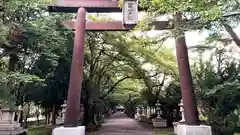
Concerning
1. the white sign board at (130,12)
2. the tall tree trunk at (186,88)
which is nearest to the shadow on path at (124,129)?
the tall tree trunk at (186,88)

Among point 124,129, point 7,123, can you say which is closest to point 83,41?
point 7,123

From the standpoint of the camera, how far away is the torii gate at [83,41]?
28.9 ft

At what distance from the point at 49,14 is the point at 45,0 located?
7.82 feet

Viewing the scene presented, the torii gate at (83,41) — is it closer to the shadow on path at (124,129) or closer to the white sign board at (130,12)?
the white sign board at (130,12)

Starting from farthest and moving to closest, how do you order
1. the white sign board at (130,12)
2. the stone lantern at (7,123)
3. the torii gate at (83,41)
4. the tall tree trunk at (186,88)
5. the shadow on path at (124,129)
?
the shadow on path at (124,129)
the white sign board at (130,12)
the stone lantern at (7,123)
the torii gate at (83,41)
the tall tree trunk at (186,88)

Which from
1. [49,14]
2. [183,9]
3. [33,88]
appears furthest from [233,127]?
[33,88]

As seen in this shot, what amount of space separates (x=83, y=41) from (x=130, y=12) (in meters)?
2.25

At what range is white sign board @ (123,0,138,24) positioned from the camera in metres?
9.45

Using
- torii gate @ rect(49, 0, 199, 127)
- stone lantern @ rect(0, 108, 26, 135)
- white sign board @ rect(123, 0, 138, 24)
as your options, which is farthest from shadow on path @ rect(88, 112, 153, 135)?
white sign board @ rect(123, 0, 138, 24)

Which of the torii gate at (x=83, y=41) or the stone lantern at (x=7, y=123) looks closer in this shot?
the torii gate at (x=83, y=41)

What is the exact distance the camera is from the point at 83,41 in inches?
384

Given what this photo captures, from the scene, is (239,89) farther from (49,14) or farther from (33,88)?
(33,88)

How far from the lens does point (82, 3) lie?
1017cm

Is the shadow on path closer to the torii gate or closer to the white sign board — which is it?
the torii gate
